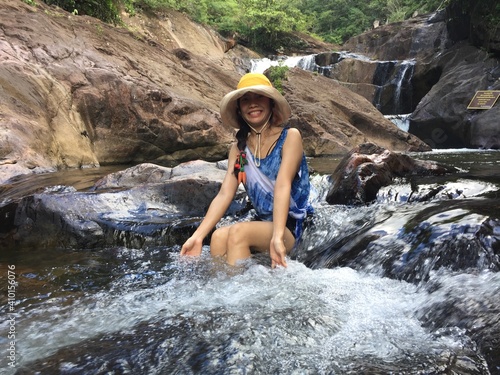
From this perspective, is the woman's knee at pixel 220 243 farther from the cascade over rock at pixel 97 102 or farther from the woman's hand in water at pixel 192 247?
the cascade over rock at pixel 97 102

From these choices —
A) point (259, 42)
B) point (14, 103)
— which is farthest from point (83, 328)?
point (259, 42)

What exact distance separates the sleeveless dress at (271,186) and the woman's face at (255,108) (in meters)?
0.19

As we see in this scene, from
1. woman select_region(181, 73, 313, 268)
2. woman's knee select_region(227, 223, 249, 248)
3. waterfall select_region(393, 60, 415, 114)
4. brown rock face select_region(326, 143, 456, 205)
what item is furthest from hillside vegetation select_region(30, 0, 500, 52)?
woman's knee select_region(227, 223, 249, 248)

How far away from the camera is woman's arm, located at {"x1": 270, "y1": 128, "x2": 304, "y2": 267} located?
2.60 meters

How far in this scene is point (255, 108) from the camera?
2.90 meters

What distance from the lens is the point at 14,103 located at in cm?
806

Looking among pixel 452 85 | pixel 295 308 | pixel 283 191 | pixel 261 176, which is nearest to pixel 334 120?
pixel 452 85

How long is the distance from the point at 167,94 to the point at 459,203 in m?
8.62

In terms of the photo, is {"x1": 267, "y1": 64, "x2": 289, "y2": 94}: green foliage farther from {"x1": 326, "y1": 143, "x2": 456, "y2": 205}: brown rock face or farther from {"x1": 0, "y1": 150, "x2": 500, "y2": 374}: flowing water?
{"x1": 0, "y1": 150, "x2": 500, "y2": 374}: flowing water

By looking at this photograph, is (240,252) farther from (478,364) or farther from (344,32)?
(344,32)

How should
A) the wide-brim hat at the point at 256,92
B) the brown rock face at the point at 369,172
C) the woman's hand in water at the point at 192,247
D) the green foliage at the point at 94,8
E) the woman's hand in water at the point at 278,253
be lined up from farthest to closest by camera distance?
the green foliage at the point at 94,8
the brown rock face at the point at 369,172
the woman's hand in water at the point at 192,247
the wide-brim hat at the point at 256,92
the woman's hand in water at the point at 278,253

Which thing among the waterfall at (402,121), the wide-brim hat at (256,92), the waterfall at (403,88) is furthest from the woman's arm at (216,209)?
the waterfall at (403,88)

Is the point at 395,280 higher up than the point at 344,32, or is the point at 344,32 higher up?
the point at 344,32

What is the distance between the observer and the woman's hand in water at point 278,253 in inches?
101
